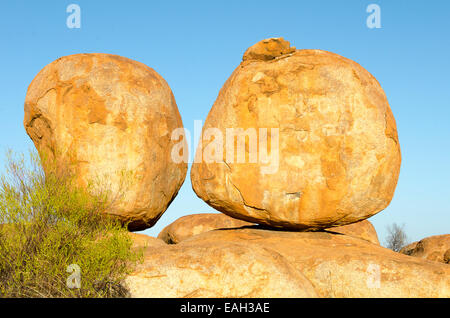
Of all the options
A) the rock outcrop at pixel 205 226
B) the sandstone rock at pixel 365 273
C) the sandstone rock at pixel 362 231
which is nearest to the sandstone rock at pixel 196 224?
the rock outcrop at pixel 205 226

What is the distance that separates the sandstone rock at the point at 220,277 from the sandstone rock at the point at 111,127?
9.45ft

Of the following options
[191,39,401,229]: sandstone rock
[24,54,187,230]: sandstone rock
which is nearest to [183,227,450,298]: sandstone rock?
[191,39,401,229]: sandstone rock

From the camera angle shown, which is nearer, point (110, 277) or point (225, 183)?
point (110, 277)

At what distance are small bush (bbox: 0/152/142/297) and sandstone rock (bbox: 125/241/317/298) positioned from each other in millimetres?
387

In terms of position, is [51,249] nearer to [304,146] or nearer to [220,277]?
[220,277]

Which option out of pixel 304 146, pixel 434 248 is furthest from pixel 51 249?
pixel 434 248

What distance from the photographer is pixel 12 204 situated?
824cm

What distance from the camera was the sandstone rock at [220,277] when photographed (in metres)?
7.43

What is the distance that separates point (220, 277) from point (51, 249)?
2686 mm

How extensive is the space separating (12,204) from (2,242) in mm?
601

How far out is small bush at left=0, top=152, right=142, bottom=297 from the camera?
7.72 metres

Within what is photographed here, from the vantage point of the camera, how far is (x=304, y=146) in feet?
30.1
